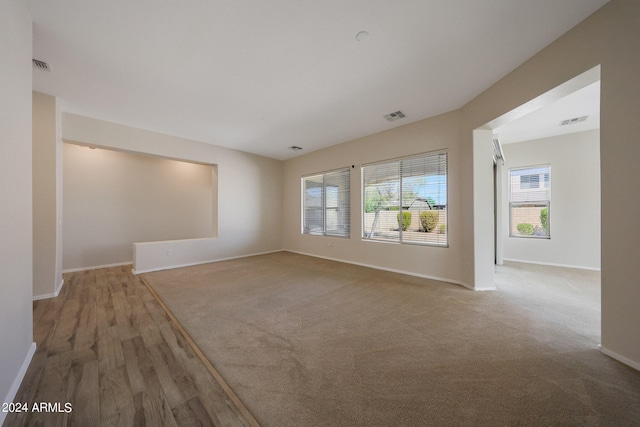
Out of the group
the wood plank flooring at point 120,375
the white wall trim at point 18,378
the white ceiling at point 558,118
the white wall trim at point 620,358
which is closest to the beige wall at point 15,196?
the white wall trim at point 18,378

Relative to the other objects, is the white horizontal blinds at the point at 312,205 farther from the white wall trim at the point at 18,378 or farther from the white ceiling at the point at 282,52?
the white wall trim at the point at 18,378

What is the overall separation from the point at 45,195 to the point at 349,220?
17.4 feet

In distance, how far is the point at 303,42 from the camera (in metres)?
2.15

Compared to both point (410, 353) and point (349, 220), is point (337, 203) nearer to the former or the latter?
point (349, 220)

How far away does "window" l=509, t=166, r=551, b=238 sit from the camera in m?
5.05

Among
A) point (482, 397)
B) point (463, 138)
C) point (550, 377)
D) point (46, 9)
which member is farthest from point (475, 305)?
point (46, 9)

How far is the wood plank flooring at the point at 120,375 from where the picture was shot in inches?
49.8

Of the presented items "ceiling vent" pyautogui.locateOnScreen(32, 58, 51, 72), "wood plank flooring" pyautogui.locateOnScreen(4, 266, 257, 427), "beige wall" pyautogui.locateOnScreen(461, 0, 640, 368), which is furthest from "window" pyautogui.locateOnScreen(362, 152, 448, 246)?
"ceiling vent" pyautogui.locateOnScreen(32, 58, 51, 72)

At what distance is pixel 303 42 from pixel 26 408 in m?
3.46

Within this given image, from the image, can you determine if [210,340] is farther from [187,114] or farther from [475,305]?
[187,114]

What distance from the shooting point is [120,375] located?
1594 millimetres


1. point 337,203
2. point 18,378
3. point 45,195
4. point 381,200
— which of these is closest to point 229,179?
point 337,203

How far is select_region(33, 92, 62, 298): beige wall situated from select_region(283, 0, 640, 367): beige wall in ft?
19.7

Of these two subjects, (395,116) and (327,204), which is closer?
(395,116)
